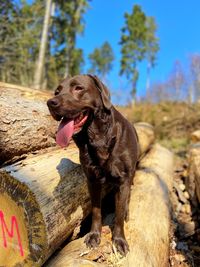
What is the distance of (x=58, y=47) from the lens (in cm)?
2688

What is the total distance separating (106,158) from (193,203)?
121 inches

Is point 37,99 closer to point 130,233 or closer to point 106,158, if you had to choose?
point 106,158

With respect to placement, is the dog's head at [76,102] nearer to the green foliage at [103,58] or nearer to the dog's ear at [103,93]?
the dog's ear at [103,93]

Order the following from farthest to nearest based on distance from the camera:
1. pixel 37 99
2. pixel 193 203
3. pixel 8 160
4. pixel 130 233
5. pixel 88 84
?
pixel 193 203, pixel 37 99, pixel 8 160, pixel 130 233, pixel 88 84

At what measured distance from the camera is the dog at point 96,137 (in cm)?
320

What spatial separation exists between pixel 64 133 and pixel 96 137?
43 centimetres

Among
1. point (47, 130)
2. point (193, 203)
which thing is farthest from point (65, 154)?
point (193, 203)

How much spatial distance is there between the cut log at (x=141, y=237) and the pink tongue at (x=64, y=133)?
1029 mm

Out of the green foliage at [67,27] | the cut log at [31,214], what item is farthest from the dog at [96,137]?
the green foliage at [67,27]

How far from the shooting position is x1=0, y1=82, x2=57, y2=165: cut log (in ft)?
13.7

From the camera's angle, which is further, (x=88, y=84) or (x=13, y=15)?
(x=13, y=15)

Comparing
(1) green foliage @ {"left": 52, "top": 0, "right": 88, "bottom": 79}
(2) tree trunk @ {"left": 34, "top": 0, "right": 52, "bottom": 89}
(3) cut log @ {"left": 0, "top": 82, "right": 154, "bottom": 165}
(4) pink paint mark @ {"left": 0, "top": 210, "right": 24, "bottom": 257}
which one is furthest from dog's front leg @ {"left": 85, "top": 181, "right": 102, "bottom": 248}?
(1) green foliage @ {"left": 52, "top": 0, "right": 88, "bottom": 79}

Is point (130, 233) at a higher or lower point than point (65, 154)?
lower

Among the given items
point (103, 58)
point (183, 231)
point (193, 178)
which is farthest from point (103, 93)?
point (103, 58)
